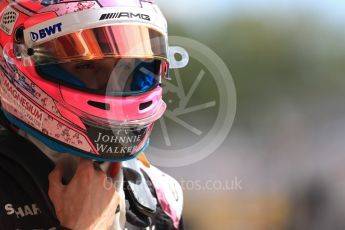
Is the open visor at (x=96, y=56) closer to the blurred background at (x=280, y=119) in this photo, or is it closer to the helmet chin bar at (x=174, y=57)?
the helmet chin bar at (x=174, y=57)

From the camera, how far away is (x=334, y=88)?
278 cm

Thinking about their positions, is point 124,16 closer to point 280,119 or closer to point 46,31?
point 46,31

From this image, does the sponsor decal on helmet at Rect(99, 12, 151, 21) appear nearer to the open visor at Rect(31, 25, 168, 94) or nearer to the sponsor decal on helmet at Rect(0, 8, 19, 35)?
the open visor at Rect(31, 25, 168, 94)

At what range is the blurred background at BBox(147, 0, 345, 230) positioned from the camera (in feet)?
8.52

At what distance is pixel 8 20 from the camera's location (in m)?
1.08

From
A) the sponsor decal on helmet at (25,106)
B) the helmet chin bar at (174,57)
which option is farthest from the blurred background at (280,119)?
the sponsor decal on helmet at (25,106)

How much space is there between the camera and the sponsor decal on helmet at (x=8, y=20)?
1.07 metres

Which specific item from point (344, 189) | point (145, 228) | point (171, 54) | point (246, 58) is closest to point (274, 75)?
point (246, 58)

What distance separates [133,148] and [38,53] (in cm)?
28

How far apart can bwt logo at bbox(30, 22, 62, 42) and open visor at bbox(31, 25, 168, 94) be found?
16mm

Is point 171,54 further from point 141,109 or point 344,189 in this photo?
point 344,189

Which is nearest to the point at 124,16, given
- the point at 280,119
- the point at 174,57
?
the point at 174,57

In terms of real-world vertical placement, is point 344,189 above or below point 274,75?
below

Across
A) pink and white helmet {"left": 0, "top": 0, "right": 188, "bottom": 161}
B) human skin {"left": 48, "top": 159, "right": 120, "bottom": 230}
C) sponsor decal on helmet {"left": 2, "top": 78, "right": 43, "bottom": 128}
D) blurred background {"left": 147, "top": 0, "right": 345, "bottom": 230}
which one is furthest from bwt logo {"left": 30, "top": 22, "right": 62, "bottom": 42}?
blurred background {"left": 147, "top": 0, "right": 345, "bottom": 230}
